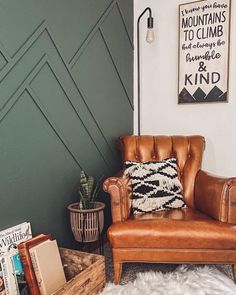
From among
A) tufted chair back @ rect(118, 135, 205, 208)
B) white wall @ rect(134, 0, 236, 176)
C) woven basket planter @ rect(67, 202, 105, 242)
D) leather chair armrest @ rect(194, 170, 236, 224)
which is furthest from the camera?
white wall @ rect(134, 0, 236, 176)

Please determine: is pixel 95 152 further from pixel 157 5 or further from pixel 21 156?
pixel 157 5

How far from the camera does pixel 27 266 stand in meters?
1.47

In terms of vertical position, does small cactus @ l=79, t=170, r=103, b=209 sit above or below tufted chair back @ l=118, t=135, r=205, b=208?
below

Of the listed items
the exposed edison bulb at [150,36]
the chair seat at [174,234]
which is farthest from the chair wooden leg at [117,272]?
the exposed edison bulb at [150,36]

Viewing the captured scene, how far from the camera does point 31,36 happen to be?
65.6 inches

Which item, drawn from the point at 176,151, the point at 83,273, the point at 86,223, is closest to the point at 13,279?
the point at 83,273

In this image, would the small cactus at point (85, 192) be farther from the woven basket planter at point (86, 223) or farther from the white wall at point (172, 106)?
the white wall at point (172, 106)

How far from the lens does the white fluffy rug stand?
5.23ft

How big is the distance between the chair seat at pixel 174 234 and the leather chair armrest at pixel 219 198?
6cm

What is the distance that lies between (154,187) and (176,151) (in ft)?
1.32

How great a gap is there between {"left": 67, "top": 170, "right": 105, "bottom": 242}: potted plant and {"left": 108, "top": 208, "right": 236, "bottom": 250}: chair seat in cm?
24

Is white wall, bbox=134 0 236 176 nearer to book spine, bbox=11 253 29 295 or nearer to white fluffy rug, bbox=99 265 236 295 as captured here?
white fluffy rug, bbox=99 265 236 295

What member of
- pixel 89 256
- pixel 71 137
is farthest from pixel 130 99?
pixel 89 256

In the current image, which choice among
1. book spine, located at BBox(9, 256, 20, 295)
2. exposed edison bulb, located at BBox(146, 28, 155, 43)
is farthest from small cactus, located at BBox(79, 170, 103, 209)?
exposed edison bulb, located at BBox(146, 28, 155, 43)
